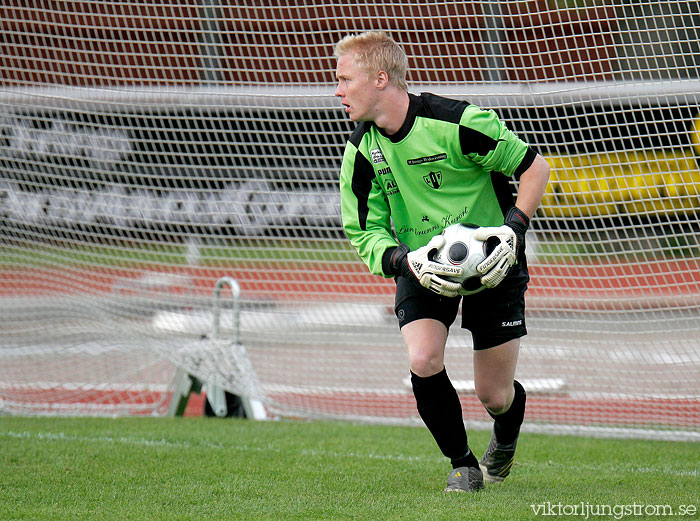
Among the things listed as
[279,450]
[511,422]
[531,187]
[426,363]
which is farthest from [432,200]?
[279,450]

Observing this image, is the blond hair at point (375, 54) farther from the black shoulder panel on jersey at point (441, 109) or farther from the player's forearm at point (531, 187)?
the player's forearm at point (531, 187)

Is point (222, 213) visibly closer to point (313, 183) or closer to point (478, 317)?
point (313, 183)

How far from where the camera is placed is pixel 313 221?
6.55 metres

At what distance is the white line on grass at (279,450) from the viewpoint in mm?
4125

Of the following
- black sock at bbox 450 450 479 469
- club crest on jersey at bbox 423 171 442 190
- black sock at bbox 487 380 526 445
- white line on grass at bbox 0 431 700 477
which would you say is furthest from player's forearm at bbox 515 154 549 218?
white line on grass at bbox 0 431 700 477

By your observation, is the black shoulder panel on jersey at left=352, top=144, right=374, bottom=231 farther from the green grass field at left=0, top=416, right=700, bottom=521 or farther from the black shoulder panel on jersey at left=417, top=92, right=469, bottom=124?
the green grass field at left=0, top=416, right=700, bottom=521

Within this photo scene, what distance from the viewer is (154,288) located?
6.39 metres

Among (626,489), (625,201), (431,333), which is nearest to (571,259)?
(625,201)

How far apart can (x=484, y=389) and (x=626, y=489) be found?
77 cm

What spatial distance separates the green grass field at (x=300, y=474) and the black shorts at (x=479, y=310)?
611mm

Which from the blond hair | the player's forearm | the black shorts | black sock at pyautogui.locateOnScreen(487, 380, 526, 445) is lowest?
black sock at pyautogui.locateOnScreen(487, 380, 526, 445)

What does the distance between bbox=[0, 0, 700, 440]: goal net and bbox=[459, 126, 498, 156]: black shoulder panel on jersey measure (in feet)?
6.59

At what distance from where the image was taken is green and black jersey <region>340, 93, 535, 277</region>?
10.5 feet

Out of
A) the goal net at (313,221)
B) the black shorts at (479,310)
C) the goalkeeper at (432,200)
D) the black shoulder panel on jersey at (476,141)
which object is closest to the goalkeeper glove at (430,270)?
the goalkeeper at (432,200)
